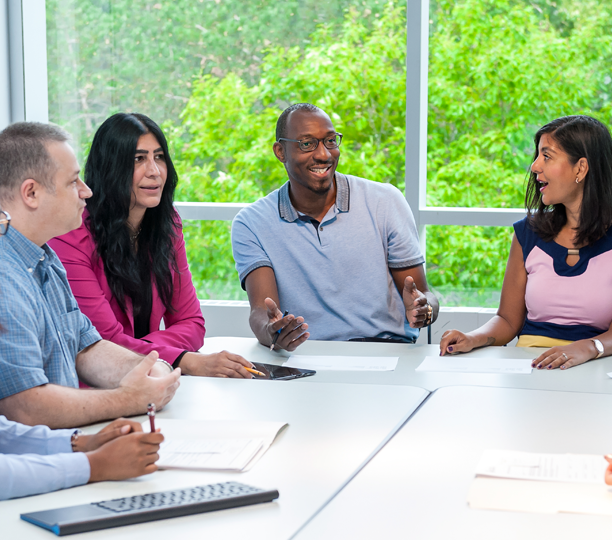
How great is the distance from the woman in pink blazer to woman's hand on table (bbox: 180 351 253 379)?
0.09 meters

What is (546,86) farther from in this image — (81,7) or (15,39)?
(15,39)

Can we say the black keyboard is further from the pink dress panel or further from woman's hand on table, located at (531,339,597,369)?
the pink dress panel

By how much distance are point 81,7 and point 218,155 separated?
1281 mm

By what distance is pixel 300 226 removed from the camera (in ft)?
9.32

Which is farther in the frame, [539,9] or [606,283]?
[539,9]

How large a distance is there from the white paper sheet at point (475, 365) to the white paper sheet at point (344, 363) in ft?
0.33

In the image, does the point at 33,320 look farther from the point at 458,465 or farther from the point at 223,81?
the point at 223,81

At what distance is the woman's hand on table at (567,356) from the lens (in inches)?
80.4

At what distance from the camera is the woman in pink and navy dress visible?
2396 millimetres

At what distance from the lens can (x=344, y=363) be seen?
216 cm

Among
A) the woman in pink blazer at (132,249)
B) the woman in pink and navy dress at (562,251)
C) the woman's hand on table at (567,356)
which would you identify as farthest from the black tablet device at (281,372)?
the woman's hand on table at (567,356)

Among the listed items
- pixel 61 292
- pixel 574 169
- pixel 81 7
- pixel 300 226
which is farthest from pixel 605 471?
pixel 81 7

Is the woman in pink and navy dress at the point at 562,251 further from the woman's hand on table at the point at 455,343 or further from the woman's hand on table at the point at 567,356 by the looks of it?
the woman's hand on table at the point at 567,356

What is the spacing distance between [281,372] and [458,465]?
82cm
